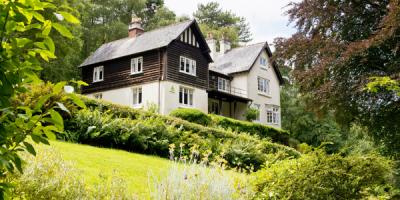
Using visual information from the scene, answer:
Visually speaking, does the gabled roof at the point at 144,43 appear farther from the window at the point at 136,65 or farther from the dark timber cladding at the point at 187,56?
the dark timber cladding at the point at 187,56

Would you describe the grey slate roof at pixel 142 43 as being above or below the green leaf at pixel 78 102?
above

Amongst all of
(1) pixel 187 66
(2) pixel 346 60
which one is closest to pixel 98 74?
(1) pixel 187 66

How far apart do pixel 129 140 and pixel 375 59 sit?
8.14 m

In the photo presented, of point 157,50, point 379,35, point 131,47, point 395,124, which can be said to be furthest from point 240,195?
point 131,47

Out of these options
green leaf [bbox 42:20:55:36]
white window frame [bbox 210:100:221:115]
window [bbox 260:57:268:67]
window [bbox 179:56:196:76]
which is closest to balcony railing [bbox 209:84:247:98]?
white window frame [bbox 210:100:221:115]

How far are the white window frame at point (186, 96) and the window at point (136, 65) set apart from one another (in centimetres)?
330

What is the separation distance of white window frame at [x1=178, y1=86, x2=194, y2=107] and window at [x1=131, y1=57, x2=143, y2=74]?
3.30m

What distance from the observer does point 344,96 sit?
1362cm

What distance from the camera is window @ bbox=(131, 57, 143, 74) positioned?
32.7 meters

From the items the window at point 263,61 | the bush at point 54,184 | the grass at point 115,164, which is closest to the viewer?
the bush at point 54,184

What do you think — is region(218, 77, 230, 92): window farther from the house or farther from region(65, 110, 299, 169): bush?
region(65, 110, 299, 169): bush

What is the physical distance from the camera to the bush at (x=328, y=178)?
6.20 meters

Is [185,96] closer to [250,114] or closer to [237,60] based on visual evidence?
[250,114]

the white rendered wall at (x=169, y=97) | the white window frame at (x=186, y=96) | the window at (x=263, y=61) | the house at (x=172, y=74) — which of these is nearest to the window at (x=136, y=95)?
the house at (x=172, y=74)
